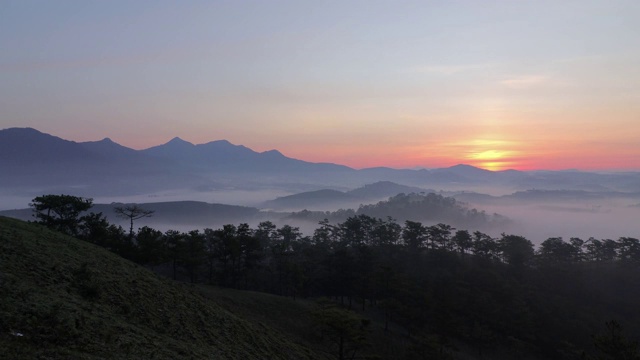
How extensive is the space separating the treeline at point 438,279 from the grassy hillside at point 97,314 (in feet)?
53.9

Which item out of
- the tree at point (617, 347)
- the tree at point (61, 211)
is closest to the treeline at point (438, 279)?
the tree at point (617, 347)

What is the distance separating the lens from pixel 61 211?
122ft

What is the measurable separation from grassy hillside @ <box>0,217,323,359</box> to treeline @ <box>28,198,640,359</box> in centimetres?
1643

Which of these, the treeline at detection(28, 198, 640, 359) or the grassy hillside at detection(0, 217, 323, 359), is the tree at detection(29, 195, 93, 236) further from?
the grassy hillside at detection(0, 217, 323, 359)

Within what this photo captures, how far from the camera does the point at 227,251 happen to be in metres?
46.9

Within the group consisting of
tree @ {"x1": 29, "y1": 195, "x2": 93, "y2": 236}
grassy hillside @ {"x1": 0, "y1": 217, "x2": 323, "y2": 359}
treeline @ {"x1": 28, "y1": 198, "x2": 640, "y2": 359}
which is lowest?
treeline @ {"x1": 28, "y1": 198, "x2": 640, "y2": 359}

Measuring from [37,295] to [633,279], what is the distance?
3473 inches

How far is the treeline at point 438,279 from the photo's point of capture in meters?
41.8

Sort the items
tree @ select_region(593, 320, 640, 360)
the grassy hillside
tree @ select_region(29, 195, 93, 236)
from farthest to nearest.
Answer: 1. tree @ select_region(29, 195, 93, 236)
2. tree @ select_region(593, 320, 640, 360)
3. the grassy hillside

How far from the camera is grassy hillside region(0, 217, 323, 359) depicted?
12.4 metres

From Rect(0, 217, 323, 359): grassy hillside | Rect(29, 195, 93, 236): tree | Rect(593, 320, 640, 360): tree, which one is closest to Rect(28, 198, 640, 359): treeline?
Rect(593, 320, 640, 360): tree

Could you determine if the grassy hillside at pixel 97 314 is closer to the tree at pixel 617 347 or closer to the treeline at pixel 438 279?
the treeline at pixel 438 279

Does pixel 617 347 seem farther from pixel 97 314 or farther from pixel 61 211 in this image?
pixel 61 211

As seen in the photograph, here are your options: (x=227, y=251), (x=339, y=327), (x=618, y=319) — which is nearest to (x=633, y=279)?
(x=618, y=319)
